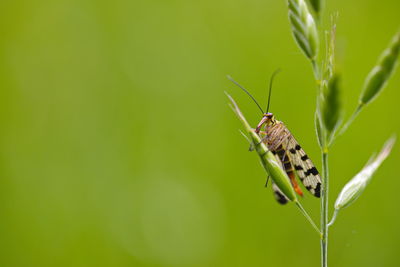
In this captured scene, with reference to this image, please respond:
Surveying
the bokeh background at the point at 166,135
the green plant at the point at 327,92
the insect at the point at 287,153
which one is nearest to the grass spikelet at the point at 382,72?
the green plant at the point at 327,92

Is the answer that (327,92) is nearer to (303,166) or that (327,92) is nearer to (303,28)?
(303,28)

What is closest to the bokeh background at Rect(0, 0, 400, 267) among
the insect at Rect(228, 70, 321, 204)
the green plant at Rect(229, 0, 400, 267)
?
the insect at Rect(228, 70, 321, 204)

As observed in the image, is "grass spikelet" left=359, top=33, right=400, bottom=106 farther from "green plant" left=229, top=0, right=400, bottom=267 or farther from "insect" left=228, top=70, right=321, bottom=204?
"insect" left=228, top=70, right=321, bottom=204

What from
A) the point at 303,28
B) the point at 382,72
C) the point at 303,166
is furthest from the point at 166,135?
the point at 382,72

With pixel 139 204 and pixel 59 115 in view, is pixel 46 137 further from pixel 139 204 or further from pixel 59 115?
pixel 139 204

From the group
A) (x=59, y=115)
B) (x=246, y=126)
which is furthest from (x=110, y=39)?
(x=246, y=126)
